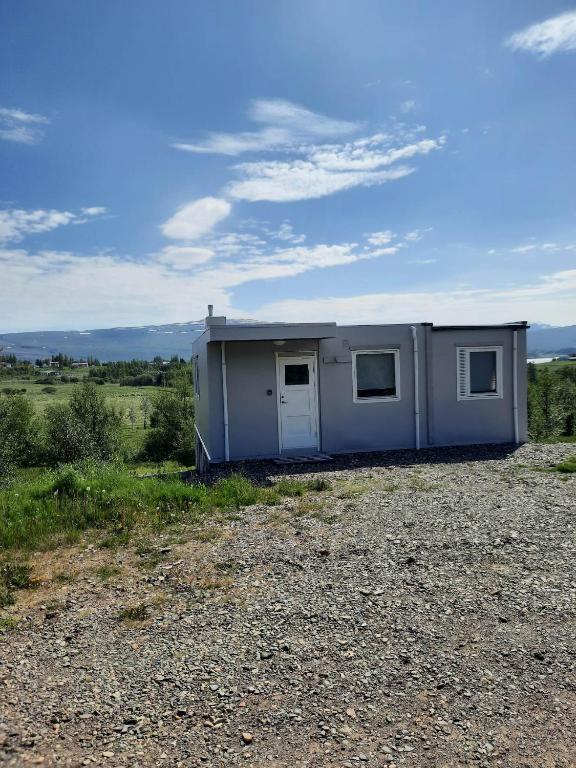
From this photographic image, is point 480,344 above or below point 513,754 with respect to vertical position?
above

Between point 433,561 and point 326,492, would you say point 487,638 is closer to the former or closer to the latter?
point 433,561

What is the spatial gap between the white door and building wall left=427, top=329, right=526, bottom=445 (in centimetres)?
275

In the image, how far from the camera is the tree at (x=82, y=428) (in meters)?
38.8

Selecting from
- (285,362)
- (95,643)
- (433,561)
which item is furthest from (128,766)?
(285,362)

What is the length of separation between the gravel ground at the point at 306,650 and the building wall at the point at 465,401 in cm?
603

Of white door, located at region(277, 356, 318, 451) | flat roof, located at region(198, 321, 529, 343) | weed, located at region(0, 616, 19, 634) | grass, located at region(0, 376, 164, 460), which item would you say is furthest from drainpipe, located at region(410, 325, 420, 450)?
grass, located at region(0, 376, 164, 460)

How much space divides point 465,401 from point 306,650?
9824 millimetres

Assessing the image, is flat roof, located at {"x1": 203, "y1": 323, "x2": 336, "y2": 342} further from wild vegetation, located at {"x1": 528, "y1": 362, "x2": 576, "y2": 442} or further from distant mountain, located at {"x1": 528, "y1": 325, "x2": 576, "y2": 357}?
distant mountain, located at {"x1": 528, "y1": 325, "x2": 576, "y2": 357}

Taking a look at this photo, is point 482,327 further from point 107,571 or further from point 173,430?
point 173,430

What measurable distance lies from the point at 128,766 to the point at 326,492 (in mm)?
5924

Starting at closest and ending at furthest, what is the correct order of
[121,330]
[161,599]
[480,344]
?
[161,599] → [480,344] → [121,330]

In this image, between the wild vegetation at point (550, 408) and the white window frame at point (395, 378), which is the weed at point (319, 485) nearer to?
the white window frame at point (395, 378)

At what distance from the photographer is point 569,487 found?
8.48 metres

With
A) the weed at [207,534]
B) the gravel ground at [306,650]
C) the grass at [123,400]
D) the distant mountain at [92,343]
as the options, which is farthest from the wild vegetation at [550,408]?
the distant mountain at [92,343]
